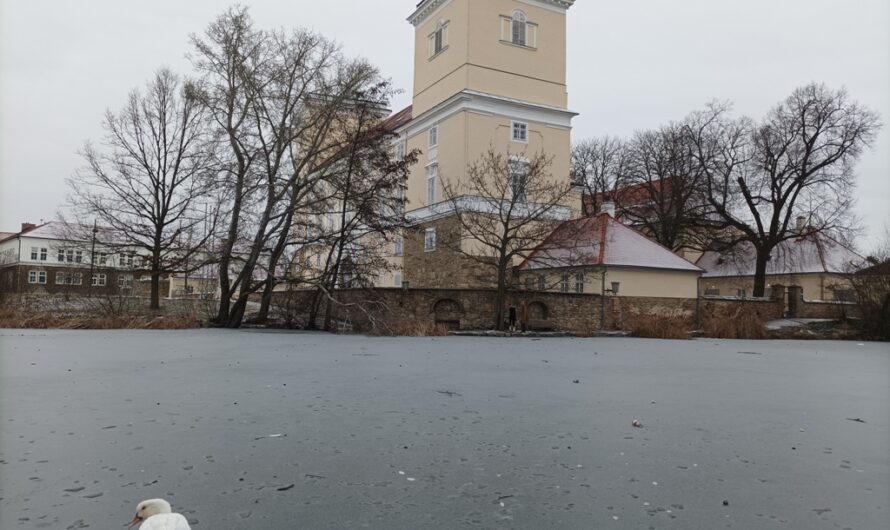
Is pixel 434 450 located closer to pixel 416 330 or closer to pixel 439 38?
pixel 416 330

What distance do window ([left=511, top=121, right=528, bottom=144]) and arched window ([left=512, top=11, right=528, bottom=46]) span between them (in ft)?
17.2

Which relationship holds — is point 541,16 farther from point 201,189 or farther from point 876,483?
point 876,483

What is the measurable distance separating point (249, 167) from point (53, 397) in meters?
21.7

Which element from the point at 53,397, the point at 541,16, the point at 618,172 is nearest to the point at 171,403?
the point at 53,397

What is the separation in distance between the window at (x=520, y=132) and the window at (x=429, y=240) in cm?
791

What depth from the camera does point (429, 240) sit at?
40844 millimetres

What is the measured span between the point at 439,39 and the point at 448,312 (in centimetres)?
2179

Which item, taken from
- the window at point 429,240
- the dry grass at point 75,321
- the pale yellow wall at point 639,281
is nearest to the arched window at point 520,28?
the window at point 429,240

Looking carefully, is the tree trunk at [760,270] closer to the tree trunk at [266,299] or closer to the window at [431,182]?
the window at [431,182]

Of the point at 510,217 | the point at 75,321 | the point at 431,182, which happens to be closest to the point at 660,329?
the point at 510,217

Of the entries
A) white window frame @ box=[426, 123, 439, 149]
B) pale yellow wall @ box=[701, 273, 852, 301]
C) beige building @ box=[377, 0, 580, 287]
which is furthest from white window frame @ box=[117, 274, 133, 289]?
pale yellow wall @ box=[701, 273, 852, 301]

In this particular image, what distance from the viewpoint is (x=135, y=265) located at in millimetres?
33500

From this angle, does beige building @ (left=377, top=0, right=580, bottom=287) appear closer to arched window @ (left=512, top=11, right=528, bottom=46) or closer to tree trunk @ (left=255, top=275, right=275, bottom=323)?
arched window @ (left=512, top=11, right=528, bottom=46)

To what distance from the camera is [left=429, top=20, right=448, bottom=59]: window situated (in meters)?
41.2
